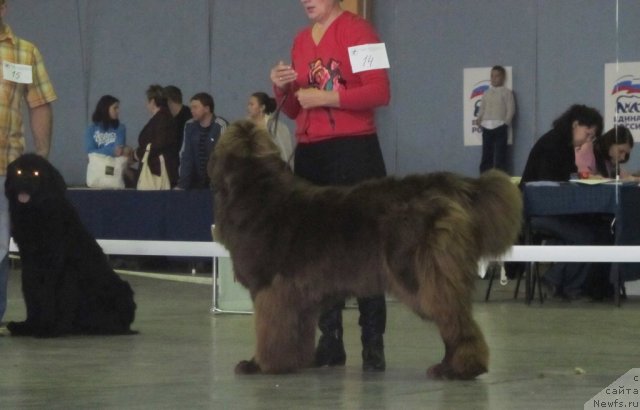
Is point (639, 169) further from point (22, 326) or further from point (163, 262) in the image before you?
point (22, 326)

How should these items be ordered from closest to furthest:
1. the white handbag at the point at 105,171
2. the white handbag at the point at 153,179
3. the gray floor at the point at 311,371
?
the gray floor at the point at 311,371, the white handbag at the point at 153,179, the white handbag at the point at 105,171

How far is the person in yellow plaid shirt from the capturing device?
6.91m

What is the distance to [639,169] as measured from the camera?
1056 cm

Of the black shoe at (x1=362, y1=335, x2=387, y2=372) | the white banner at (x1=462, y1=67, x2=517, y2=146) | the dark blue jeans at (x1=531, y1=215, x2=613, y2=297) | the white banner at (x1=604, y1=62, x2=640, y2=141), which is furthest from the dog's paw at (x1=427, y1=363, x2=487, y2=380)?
the white banner at (x1=462, y1=67, x2=517, y2=146)

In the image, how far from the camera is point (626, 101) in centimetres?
1095

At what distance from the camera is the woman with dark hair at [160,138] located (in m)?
12.4

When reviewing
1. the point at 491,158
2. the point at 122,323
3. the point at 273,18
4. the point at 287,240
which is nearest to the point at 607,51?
the point at 491,158

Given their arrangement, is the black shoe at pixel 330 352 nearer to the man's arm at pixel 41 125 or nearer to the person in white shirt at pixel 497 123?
the man's arm at pixel 41 125

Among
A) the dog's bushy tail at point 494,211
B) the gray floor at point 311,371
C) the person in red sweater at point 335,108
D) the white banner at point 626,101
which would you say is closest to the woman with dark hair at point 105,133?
the gray floor at point 311,371

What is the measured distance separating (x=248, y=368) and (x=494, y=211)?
124 centimetres

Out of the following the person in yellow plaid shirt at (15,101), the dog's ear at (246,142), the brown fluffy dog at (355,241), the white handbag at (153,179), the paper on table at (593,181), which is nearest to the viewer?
the brown fluffy dog at (355,241)

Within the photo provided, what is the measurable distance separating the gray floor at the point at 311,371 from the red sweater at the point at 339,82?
1079mm

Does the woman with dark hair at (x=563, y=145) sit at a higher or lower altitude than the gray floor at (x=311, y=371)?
higher

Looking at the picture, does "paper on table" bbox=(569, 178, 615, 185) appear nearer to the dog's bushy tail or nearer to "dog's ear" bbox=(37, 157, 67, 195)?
"dog's ear" bbox=(37, 157, 67, 195)
